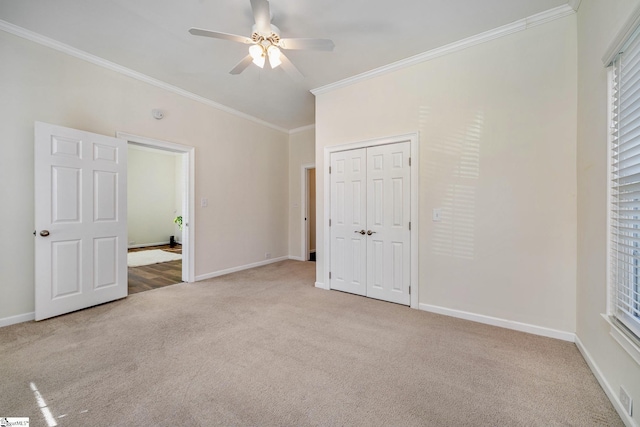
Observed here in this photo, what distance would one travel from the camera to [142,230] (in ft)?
24.8

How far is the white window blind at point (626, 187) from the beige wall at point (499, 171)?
0.73 metres

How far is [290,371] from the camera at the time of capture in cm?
186

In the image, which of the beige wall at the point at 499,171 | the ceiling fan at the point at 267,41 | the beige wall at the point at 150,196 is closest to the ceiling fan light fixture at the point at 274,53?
the ceiling fan at the point at 267,41

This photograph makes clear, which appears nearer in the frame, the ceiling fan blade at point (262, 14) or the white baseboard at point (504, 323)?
the ceiling fan blade at point (262, 14)

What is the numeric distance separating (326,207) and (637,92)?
9.57 feet

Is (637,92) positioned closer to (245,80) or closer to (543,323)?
(543,323)

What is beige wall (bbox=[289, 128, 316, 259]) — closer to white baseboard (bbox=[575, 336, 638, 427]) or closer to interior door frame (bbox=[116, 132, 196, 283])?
interior door frame (bbox=[116, 132, 196, 283])

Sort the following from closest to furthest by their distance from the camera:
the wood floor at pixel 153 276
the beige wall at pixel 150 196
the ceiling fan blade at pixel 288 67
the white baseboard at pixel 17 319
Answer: the ceiling fan blade at pixel 288 67
the white baseboard at pixel 17 319
the wood floor at pixel 153 276
the beige wall at pixel 150 196

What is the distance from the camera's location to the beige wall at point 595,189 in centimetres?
156

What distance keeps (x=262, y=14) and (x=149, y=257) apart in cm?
593

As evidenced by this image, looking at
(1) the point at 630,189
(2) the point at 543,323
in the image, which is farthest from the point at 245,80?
(2) the point at 543,323

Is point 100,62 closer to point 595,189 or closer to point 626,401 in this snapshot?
point 595,189

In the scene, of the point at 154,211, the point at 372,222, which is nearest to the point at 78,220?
the point at 372,222

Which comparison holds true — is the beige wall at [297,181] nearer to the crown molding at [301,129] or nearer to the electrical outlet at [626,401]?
the crown molding at [301,129]
